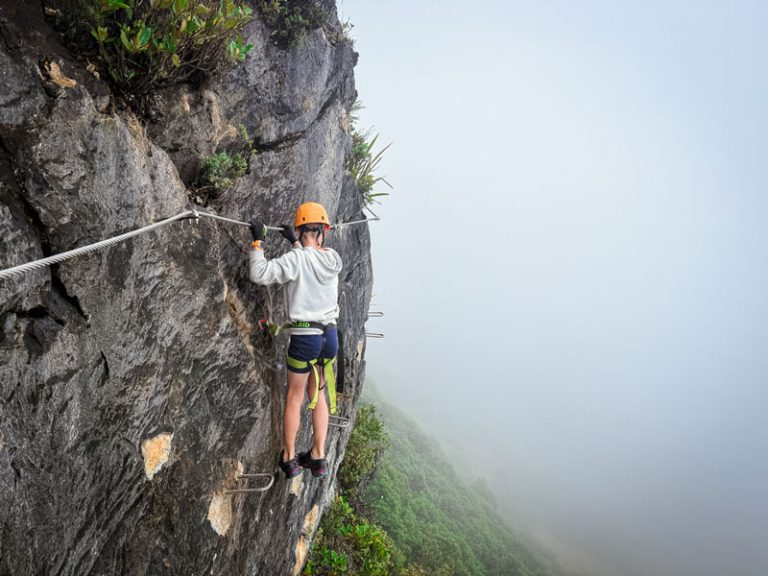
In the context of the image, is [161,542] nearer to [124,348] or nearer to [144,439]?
[144,439]

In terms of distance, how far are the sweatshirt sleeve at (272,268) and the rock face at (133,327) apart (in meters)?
0.29

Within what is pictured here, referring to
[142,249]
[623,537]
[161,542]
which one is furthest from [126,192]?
[623,537]

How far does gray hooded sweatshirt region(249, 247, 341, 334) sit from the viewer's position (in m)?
4.38

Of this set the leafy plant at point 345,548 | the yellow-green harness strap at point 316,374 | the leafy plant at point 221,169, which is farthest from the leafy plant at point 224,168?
the leafy plant at point 345,548

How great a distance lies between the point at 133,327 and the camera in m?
3.13

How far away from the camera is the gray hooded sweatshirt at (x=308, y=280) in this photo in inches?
173

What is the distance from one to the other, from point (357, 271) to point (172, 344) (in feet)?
16.8

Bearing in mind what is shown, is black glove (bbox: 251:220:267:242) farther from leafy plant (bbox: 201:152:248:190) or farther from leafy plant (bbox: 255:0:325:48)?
leafy plant (bbox: 255:0:325:48)

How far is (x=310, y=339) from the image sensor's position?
461cm

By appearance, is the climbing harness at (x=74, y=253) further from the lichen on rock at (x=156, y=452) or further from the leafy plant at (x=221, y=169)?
the lichen on rock at (x=156, y=452)

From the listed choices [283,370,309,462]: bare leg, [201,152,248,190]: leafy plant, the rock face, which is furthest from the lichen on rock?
[201,152,248,190]: leafy plant

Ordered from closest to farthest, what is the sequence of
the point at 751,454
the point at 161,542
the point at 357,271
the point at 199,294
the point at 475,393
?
the point at 161,542, the point at 199,294, the point at 357,271, the point at 751,454, the point at 475,393

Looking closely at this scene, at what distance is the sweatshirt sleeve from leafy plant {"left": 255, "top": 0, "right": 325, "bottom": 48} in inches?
118

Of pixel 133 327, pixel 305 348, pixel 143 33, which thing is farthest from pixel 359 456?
pixel 143 33
